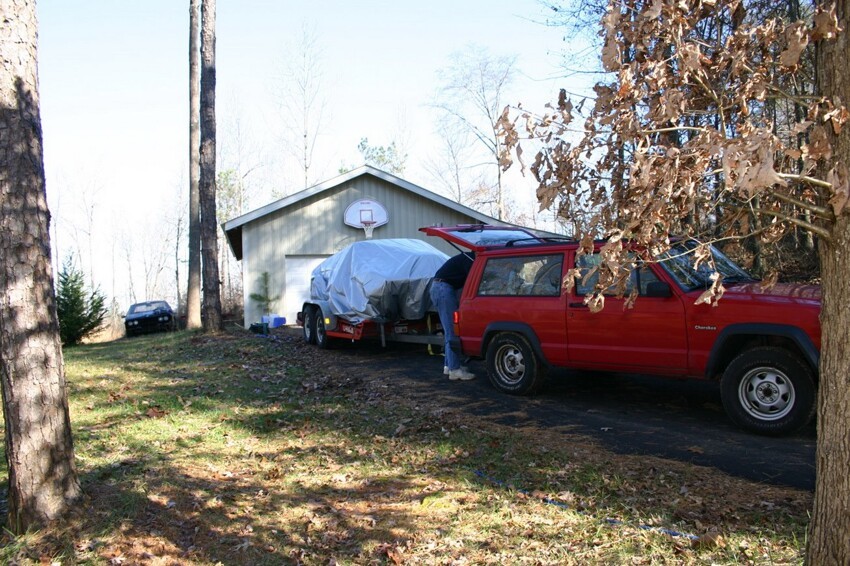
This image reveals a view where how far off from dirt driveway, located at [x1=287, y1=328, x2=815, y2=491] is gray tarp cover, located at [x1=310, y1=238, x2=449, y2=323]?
104 cm

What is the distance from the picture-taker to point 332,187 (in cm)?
2053

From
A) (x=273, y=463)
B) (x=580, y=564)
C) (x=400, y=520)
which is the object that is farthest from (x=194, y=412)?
(x=580, y=564)

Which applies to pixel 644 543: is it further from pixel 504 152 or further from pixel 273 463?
pixel 273 463

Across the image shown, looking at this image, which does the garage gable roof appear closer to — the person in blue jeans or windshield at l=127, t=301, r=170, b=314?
windshield at l=127, t=301, r=170, b=314

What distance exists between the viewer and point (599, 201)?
3.67m

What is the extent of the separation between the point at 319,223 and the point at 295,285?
1.99 meters

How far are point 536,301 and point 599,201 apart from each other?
4868 mm

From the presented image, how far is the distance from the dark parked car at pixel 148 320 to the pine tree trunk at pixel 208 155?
1159 cm

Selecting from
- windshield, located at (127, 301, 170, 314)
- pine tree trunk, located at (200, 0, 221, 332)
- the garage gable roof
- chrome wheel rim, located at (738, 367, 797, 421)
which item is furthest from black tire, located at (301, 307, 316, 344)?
windshield, located at (127, 301, 170, 314)

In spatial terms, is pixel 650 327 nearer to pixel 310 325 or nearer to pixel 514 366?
pixel 514 366

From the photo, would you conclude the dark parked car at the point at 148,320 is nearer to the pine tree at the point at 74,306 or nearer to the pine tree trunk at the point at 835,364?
the pine tree at the point at 74,306

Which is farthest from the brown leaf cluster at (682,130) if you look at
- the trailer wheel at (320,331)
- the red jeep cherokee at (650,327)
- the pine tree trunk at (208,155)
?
the pine tree trunk at (208,155)

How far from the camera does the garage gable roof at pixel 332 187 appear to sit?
64.6 ft

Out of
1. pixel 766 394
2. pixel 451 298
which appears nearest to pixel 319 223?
pixel 451 298
